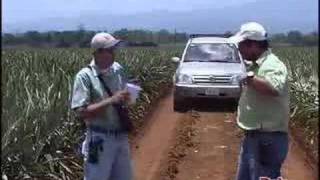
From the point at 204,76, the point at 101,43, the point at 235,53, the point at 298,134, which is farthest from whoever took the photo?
the point at 235,53

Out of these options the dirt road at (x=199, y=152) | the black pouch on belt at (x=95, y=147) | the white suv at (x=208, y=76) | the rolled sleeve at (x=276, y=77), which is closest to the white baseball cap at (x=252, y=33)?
the rolled sleeve at (x=276, y=77)

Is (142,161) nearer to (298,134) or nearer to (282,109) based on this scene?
(298,134)

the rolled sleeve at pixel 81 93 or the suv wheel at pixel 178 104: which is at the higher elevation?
the rolled sleeve at pixel 81 93

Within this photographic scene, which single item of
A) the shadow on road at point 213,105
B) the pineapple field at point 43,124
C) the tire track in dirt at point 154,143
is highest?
the pineapple field at point 43,124

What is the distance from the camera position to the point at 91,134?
17.3 ft

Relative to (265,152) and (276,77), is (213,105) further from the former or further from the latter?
(276,77)

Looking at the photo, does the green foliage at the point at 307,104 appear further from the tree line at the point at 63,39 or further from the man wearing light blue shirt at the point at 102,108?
the man wearing light blue shirt at the point at 102,108

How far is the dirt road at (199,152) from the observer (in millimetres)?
8859

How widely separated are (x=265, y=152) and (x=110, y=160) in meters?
1.20

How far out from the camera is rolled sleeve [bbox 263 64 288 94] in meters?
5.08

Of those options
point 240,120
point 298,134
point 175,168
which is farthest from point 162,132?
point 240,120

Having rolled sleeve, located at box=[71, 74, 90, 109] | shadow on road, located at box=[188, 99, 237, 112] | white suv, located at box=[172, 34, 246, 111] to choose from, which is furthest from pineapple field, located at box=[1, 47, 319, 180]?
shadow on road, located at box=[188, 99, 237, 112]

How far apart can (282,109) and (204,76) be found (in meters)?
10.8

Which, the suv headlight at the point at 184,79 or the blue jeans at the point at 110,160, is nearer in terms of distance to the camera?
the blue jeans at the point at 110,160
